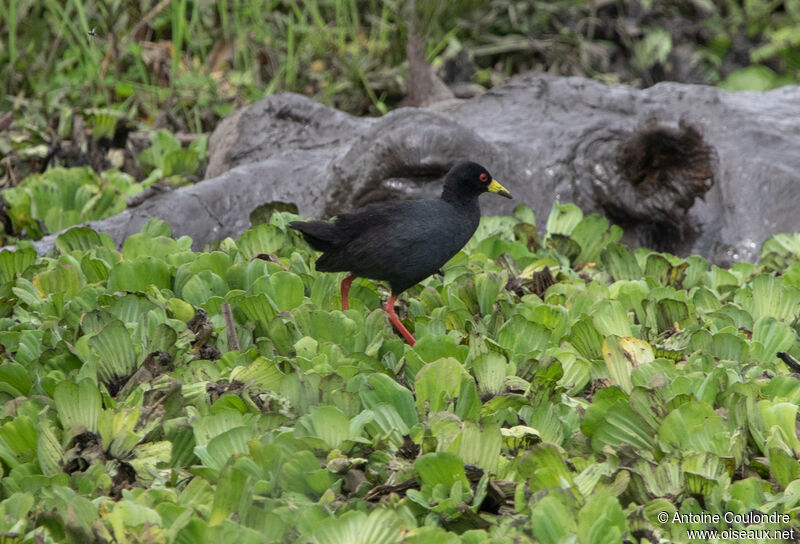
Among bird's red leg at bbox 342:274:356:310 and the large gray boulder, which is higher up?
bird's red leg at bbox 342:274:356:310

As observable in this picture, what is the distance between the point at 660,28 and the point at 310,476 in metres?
7.95

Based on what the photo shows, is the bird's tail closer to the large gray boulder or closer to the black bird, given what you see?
the black bird

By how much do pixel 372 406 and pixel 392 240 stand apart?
1.03 metres

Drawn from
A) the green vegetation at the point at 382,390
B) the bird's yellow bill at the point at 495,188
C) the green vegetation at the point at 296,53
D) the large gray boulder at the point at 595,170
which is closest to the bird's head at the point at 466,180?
the bird's yellow bill at the point at 495,188

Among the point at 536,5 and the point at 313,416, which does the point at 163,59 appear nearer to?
the point at 536,5

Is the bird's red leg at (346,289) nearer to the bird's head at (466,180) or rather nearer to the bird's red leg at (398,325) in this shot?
the bird's red leg at (398,325)

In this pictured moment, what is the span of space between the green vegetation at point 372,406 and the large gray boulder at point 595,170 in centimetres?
106

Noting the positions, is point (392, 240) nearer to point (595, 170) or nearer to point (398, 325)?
point (398, 325)

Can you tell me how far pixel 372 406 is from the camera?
2.67 m

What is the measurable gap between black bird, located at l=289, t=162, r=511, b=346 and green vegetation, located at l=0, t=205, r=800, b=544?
15 centimetres

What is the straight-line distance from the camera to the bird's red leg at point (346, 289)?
11.8 ft

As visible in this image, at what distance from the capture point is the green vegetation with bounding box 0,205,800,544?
7.23 ft

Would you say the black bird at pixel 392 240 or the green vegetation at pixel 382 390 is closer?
the green vegetation at pixel 382 390

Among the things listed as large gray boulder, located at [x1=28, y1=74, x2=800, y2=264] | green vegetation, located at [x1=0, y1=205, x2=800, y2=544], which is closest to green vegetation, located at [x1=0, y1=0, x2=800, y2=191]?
large gray boulder, located at [x1=28, y1=74, x2=800, y2=264]
